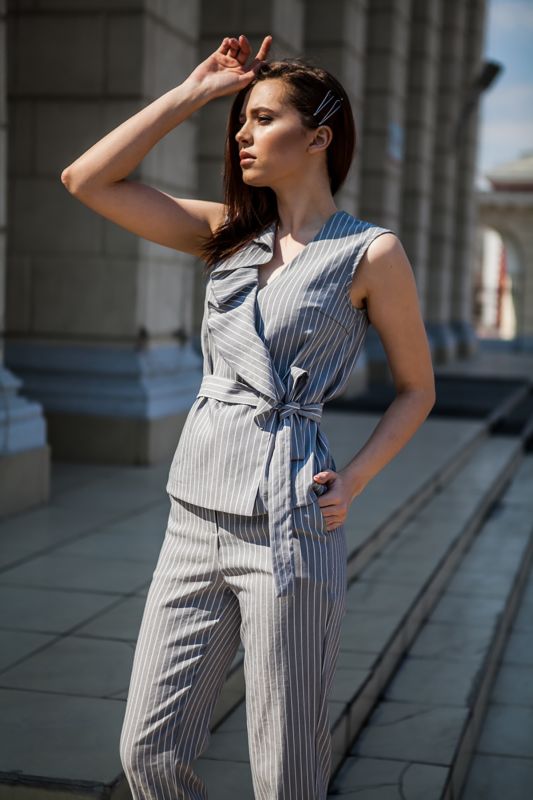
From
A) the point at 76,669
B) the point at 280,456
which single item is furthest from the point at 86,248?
the point at 280,456

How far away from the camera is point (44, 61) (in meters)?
8.48

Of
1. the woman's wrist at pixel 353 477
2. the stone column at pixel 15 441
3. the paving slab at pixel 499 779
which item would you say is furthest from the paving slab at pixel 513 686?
the woman's wrist at pixel 353 477

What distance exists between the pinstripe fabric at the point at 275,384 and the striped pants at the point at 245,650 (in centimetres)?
4

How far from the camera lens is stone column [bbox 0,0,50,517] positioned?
21.4ft

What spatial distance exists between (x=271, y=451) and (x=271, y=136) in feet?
2.06

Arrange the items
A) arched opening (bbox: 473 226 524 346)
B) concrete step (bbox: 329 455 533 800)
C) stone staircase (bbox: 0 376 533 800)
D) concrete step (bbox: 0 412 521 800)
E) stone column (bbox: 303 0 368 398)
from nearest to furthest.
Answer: concrete step (bbox: 0 412 521 800), stone staircase (bbox: 0 376 533 800), concrete step (bbox: 329 455 533 800), stone column (bbox: 303 0 368 398), arched opening (bbox: 473 226 524 346)

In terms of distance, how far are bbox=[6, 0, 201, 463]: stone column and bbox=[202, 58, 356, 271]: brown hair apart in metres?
5.70

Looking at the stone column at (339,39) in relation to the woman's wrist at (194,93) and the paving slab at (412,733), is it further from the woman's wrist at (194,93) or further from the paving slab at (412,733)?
the woman's wrist at (194,93)

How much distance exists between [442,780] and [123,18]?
6.05 meters

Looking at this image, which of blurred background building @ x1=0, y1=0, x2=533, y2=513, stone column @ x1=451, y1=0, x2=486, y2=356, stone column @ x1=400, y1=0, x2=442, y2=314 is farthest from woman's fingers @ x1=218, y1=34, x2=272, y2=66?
stone column @ x1=451, y1=0, x2=486, y2=356

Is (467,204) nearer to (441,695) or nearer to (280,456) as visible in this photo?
(441,695)

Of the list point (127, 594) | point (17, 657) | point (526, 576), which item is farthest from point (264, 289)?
point (526, 576)

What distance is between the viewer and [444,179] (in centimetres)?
2311

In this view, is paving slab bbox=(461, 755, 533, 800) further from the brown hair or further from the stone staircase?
the brown hair
